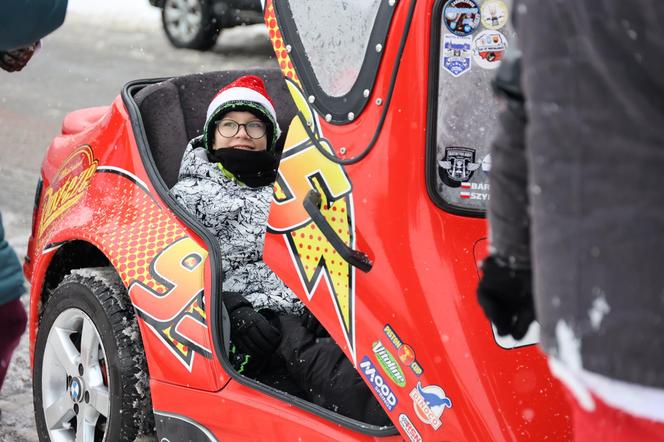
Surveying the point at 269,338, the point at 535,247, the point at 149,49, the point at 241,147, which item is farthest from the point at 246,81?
the point at 149,49

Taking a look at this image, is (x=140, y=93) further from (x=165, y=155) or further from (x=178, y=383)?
(x=178, y=383)

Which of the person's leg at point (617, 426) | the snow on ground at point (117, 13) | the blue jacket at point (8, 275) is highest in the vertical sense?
the person's leg at point (617, 426)

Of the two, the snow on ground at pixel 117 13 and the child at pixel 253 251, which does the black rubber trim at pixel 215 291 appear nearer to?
the child at pixel 253 251

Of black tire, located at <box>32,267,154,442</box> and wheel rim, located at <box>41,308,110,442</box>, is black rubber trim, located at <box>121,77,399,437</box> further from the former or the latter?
wheel rim, located at <box>41,308,110,442</box>

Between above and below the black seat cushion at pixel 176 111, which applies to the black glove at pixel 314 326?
below

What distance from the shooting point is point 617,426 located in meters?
1.33

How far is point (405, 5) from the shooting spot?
92.8 inches

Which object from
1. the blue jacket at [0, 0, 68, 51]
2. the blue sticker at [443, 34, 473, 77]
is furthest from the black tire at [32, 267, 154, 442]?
the blue sticker at [443, 34, 473, 77]

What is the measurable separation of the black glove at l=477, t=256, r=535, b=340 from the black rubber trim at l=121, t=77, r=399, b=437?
2.67ft

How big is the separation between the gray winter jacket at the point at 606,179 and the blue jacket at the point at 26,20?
1.13 metres

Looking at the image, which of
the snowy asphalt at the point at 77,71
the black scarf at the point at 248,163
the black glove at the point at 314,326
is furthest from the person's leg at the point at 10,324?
the snowy asphalt at the point at 77,71

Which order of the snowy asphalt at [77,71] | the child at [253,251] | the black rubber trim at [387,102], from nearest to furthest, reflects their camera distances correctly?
the black rubber trim at [387,102] → the child at [253,251] → the snowy asphalt at [77,71]

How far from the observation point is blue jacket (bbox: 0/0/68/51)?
2.03 m

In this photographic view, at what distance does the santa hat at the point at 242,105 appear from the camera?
11.1ft
